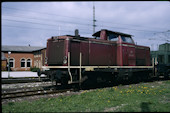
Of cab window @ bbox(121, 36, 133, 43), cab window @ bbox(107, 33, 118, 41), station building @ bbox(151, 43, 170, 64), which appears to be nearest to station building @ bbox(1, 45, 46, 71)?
station building @ bbox(151, 43, 170, 64)

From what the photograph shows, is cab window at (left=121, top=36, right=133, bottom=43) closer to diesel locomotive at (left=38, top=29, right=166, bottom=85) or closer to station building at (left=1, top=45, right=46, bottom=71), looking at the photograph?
diesel locomotive at (left=38, top=29, right=166, bottom=85)

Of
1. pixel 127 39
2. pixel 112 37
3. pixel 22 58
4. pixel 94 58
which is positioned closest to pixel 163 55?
pixel 127 39

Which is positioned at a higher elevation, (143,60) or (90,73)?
(143,60)

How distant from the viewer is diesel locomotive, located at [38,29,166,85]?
8.89 m

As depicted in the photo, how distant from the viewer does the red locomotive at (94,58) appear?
8891mm

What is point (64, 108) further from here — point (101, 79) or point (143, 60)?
point (143, 60)

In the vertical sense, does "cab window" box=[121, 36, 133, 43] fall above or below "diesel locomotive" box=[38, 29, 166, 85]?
above

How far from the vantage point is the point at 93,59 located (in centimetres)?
1000

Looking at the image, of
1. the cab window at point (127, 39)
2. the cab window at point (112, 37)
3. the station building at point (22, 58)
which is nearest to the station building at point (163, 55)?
the cab window at point (127, 39)

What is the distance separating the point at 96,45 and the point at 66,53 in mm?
2261

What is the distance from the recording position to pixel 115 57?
11.2 meters

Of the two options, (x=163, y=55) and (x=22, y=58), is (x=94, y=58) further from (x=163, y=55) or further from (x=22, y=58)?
(x=22, y=58)

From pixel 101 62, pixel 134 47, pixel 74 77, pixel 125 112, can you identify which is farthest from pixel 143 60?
pixel 125 112

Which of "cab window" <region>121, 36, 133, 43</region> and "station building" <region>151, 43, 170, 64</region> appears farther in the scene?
"station building" <region>151, 43, 170, 64</region>
